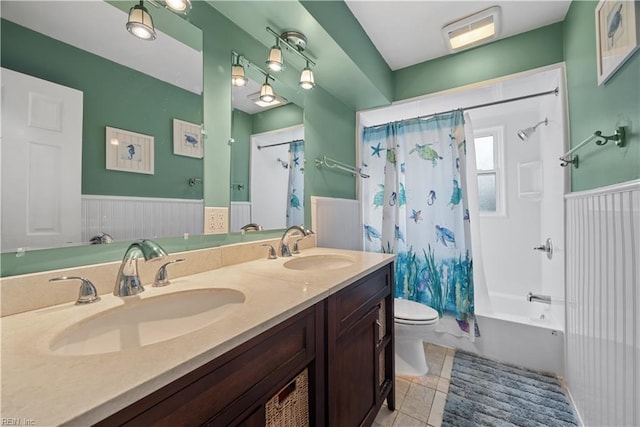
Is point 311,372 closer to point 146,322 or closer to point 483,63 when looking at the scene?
point 146,322

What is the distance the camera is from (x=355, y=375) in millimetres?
1116

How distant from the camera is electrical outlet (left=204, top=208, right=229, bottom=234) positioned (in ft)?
3.93

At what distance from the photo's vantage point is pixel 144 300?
2.62ft

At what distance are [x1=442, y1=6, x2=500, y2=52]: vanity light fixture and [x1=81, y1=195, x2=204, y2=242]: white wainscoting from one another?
1992 mm

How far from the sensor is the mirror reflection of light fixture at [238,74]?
134 centimetres

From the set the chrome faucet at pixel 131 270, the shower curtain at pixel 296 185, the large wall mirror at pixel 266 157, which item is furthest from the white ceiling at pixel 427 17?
the chrome faucet at pixel 131 270

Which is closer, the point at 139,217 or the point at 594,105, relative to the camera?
the point at 139,217

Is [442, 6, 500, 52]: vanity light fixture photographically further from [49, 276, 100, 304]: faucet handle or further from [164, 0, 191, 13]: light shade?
[49, 276, 100, 304]: faucet handle

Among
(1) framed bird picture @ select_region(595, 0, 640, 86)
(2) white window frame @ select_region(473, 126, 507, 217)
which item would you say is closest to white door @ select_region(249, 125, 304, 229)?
(1) framed bird picture @ select_region(595, 0, 640, 86)

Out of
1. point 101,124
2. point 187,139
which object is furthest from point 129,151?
point 187,139

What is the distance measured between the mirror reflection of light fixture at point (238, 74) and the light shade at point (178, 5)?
1.01ft

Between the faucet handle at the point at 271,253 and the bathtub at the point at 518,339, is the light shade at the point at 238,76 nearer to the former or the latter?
the faucet handle at the point at 271,253

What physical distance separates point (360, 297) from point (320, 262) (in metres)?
0.47

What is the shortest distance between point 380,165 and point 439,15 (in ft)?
3.82
